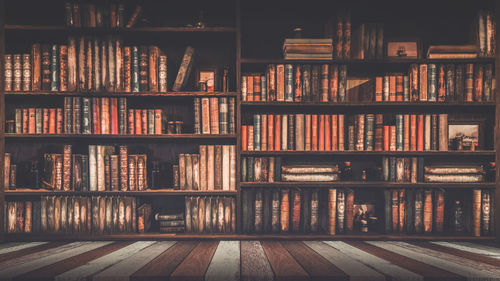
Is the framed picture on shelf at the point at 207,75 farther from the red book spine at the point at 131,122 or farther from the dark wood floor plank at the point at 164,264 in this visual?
the dark wood floor plank at the point at 164,264

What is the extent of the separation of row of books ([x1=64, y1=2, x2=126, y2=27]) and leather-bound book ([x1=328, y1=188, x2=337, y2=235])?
195cm

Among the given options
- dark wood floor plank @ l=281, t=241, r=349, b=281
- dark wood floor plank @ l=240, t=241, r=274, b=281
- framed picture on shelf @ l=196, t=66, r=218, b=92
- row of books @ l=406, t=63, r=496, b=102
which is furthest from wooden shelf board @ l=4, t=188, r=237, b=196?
row of books @ l=406, t=63, r=496, b=102

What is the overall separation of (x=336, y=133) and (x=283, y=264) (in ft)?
3.24

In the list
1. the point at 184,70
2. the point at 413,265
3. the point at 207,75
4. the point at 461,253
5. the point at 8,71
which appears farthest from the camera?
the point at 207,75

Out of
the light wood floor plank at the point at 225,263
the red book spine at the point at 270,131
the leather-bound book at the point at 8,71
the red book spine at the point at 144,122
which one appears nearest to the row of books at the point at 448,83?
the red book spine at the point at 270,131

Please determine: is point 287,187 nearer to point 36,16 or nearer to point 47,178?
point 47,178

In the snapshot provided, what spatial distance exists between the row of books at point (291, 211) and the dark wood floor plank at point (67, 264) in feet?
2.93

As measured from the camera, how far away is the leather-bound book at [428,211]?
1.82 m

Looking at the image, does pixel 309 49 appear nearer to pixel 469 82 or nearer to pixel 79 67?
pixel 469 82

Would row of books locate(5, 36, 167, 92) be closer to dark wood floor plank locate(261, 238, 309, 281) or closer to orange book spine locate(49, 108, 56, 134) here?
orange book spine locate(49, 108, 56, 134)

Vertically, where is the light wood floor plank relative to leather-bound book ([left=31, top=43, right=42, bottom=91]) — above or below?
below

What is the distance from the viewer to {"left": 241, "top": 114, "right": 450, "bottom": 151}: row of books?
1.84 m

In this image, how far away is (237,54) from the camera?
184 cm

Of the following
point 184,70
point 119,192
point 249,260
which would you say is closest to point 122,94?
point 184,70
